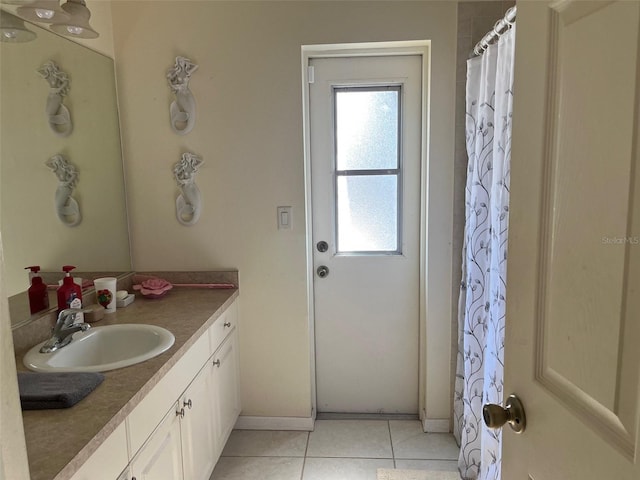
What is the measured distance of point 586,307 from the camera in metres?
0.67

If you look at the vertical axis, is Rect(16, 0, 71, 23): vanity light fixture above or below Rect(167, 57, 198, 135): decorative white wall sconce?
above

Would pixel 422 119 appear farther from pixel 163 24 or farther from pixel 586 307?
pixel 586 307

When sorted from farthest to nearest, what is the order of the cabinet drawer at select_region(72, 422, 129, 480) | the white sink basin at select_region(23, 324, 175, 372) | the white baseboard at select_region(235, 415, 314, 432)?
the white baseboard at select_region(235, 415, 314, 432) < the white sink basin at select_region(23, 324, 175, 372) < the cabinet drawer at select_region(72, 422, 129, 480)

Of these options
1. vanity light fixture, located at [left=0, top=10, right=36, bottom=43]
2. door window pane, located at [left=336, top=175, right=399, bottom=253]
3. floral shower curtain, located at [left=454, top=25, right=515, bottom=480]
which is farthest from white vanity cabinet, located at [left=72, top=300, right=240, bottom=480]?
vanity light fixture, located at [left=0, top=10, right=36, bottom=43]

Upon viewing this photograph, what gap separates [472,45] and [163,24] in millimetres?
1581

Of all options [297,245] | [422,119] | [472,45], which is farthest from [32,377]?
[472,45]

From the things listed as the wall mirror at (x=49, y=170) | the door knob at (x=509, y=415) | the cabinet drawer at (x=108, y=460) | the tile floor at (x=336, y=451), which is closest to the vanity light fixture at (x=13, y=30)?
the wall mirror at (x=49, y=170)

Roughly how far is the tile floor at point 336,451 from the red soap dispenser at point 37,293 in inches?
45.8

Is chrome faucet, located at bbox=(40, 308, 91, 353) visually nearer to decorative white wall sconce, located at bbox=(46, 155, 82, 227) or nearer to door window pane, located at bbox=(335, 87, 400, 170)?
decorative white wall sconce, located at bbox=(46, 155, 82, 227)

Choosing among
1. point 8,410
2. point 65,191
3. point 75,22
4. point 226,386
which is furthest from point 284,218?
point 8,410

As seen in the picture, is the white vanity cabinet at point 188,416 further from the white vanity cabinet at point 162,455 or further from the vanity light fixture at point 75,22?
the vanity light fixture at point 75,22

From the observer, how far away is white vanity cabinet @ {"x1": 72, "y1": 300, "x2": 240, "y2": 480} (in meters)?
1.25

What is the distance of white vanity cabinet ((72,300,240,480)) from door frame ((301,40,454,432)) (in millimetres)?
523

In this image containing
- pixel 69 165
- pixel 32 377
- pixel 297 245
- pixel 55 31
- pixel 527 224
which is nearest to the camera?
pixel 527 224
